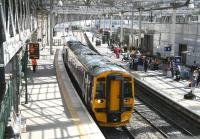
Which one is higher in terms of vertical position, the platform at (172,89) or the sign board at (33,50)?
the sign board at (33,50)

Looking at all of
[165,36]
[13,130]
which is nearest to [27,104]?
[13,130]

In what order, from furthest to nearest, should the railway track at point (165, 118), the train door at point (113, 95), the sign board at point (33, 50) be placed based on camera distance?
the sign board at point (33, 50) < the railway track at point (165, 118) < the train door at point (113, 95)

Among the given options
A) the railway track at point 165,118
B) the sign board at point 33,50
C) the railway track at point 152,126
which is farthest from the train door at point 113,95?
the sign board at point 33,50

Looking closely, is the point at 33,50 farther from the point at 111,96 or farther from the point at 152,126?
the point at 152,126

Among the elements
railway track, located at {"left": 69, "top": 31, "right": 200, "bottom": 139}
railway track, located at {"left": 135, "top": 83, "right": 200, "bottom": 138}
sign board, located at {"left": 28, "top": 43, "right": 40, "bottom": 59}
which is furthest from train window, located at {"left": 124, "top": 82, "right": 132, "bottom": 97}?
sign board, located at {"left": 28, "top": 43, "right": 40, "bottom": 59}

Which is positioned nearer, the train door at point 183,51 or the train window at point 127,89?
the train window at point 127,89

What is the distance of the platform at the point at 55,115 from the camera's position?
14102 mm

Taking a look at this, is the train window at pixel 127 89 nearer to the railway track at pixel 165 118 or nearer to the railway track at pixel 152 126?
the railway track at pixel 152 126

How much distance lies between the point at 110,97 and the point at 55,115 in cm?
278

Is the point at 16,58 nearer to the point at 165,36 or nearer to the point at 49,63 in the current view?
the point at 49,63

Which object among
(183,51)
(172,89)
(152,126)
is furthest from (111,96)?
(183,51)

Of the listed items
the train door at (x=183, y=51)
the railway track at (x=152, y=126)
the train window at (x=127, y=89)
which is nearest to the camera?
the train window at (x=127, y=89)

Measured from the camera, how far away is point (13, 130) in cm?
1109

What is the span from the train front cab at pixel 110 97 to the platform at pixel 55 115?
0.60 m
